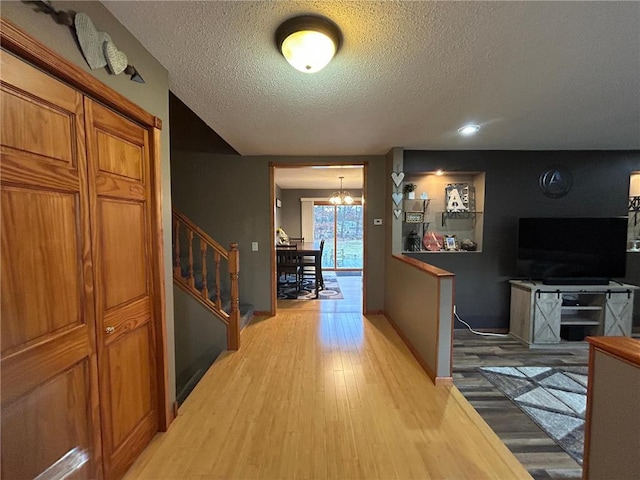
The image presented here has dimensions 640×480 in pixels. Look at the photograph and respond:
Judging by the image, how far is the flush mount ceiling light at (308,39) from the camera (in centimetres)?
127

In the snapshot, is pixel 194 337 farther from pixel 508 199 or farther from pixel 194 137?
pixel 508 199

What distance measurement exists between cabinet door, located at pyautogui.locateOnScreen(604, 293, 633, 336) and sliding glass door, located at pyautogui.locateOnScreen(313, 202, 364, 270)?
548 centimetres

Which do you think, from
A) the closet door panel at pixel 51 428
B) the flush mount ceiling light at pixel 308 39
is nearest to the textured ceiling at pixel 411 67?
the flush mount ceiling light at pixel 308 39

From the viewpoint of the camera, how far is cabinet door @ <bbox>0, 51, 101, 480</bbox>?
88cm

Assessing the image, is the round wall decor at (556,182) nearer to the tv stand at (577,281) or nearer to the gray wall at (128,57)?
the tv stand at (577,281)

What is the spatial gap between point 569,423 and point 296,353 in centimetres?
218

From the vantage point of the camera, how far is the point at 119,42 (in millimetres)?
1321

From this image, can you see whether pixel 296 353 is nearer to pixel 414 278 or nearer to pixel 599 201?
pixel 414 278

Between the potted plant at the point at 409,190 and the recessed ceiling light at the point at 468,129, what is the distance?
961 millimetres

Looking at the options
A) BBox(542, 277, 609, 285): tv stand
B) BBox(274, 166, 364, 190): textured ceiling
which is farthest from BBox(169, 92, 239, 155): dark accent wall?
BBox(542, 277, 609, 285): tv stand

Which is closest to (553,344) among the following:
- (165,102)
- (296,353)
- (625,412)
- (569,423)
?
(569,423)

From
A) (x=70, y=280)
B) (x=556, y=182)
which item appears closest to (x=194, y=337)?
(x=70, y=280)

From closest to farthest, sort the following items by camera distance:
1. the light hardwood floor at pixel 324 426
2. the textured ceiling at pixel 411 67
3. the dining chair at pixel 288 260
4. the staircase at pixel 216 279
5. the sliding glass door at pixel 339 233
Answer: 1. the textured ceiling at pixel 411 67
2. the light hardwood floor at pixel 324 426
3. the staircase at pixel 216 279
4. the dining chair at pixel 288 260
5. the sliding glass door at pixel 339 233

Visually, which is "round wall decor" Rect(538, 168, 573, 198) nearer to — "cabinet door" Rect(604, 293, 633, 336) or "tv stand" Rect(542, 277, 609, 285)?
"tv stand" Rect(542, 277, 609, 285)
